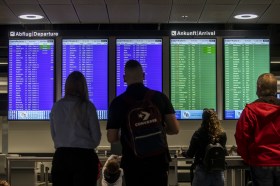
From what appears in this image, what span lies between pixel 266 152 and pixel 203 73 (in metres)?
2.35

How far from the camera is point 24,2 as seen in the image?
5578mm

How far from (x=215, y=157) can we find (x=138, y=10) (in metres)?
2.01

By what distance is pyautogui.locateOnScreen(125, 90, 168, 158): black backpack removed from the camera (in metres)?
3.45

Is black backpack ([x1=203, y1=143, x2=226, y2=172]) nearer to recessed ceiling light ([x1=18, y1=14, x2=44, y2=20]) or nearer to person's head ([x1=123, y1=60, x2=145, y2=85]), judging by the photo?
person's head ([x1=123, y1=60, x2=145, y2=85])

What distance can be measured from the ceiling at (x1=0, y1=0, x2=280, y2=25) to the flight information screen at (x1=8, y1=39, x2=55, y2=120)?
0.43 metres

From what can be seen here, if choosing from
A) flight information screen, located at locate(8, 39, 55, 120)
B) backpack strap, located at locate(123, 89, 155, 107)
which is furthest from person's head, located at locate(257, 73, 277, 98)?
flight information screen, located at locate(8, 39, 55, 120)

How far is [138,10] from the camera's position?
5.93 m

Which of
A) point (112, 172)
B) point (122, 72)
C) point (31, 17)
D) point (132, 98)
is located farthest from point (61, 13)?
point (132, 98)

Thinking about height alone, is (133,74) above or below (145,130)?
above

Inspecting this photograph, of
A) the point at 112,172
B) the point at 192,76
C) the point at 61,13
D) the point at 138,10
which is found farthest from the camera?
the point at 192,76

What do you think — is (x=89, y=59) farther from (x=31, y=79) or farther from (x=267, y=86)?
(x=267, y=86)

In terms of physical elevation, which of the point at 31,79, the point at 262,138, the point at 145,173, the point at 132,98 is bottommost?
the point at 145,173

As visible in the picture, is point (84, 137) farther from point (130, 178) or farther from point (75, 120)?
point (130, 178)

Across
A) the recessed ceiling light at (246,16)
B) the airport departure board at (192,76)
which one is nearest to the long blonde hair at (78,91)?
the airport departure board at (192,76)
